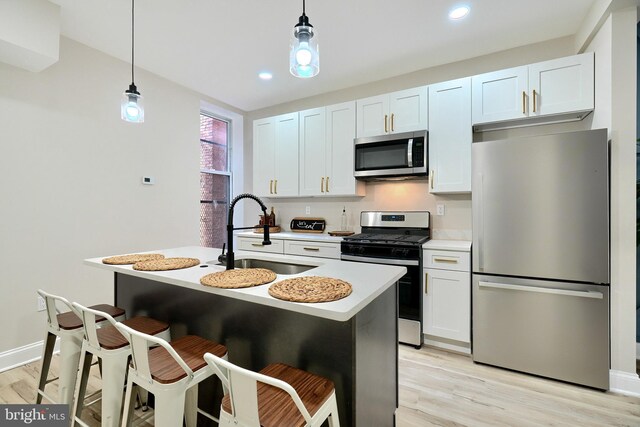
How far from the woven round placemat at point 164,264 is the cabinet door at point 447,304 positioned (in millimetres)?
1966

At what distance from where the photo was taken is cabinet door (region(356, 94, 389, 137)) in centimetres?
313

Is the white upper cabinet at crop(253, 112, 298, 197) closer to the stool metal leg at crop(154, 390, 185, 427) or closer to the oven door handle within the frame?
the oven door handle

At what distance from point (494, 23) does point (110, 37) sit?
327 cm

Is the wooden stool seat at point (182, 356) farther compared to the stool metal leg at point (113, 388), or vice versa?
the stool metal leg at point (113, 388)

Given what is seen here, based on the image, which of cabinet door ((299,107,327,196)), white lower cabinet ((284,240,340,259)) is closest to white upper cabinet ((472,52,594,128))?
cabinet door ((299,107,327,196))

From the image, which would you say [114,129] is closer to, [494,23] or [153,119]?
[153,119]

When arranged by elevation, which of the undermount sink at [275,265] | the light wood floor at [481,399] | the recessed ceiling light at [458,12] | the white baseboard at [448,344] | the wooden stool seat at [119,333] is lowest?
the light wood floor at [481,399]

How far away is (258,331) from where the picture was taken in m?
1.44

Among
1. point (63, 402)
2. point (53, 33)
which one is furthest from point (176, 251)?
point (53, 33)

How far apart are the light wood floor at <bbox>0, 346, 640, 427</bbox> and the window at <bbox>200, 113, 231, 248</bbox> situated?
2.20m

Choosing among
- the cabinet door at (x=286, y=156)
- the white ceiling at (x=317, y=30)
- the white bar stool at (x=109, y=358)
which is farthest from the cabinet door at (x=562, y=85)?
the white bar stool at (x=109, y=358)

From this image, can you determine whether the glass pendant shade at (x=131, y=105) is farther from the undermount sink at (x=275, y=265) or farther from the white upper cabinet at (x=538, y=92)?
the white upper cabinet at (x=538, y=92)

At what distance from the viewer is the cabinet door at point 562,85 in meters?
2.32

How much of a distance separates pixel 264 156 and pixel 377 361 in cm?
316
